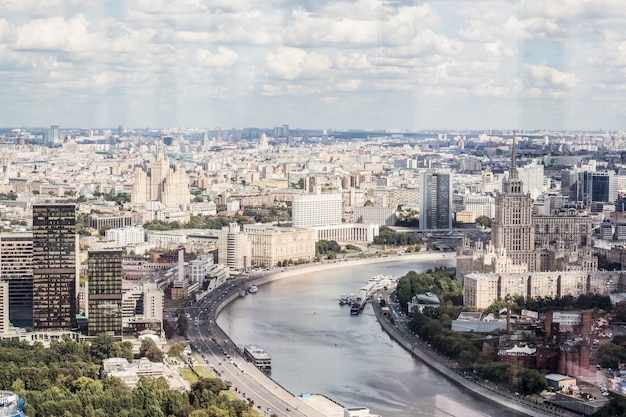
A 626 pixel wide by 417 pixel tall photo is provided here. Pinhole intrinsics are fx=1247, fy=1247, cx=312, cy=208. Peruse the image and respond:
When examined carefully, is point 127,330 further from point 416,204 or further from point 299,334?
point 416,204

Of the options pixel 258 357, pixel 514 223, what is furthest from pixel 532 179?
pixel 258 357

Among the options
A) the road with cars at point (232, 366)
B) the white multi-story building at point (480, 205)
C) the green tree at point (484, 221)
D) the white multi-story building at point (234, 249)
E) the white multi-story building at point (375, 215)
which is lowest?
the road with cars at point (232, 366)

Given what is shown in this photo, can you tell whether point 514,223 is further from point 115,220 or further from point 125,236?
point 115,220

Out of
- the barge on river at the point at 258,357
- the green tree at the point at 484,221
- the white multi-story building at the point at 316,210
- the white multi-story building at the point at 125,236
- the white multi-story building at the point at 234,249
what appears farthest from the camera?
the white multi-story building at the point at 316,210

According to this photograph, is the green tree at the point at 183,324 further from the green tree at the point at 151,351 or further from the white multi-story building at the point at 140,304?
the green tree at the point at 151,351

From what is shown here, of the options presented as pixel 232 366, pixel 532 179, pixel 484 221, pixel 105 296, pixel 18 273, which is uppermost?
pixel 532 179

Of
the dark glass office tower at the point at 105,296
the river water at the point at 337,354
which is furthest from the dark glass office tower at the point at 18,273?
the river water at the point at 337,354

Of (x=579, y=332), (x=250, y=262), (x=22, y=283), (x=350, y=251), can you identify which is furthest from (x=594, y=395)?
(x=350, y=251)

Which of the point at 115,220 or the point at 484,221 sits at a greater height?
the point at 484,221
